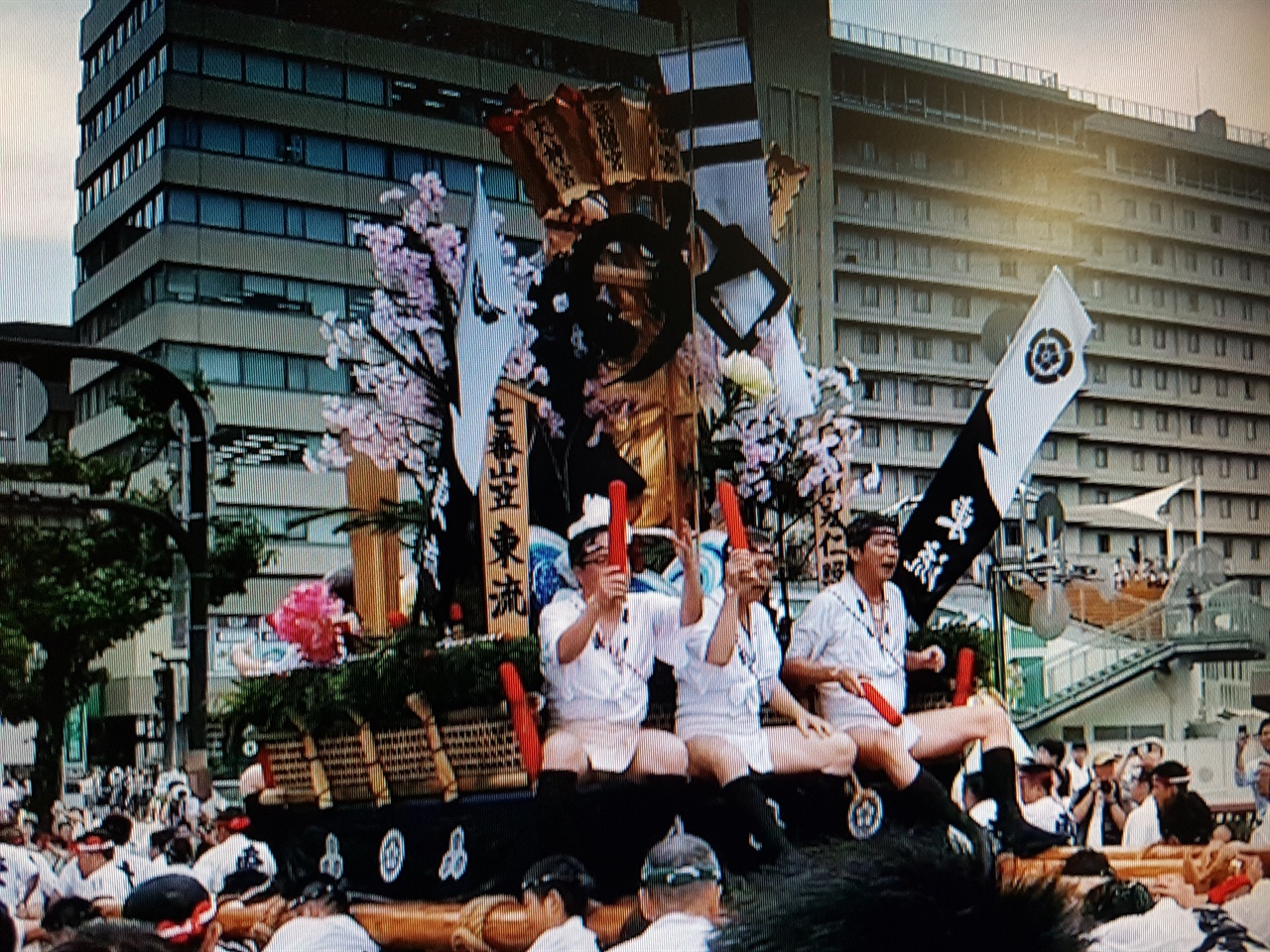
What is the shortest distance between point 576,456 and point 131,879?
1.20 m

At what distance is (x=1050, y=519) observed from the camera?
4.87 m

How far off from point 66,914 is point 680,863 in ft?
3.81

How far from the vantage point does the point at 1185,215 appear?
5180 millimetres

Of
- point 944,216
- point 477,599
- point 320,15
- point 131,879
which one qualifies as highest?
point 320,15

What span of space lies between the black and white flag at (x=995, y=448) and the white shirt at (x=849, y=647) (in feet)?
0.43

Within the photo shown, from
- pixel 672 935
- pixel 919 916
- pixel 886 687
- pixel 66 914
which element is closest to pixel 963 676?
pixel 886 687

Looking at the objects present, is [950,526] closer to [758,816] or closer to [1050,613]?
[1050,613]

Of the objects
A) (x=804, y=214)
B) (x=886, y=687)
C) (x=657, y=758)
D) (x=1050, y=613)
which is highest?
(x=804, y=214)

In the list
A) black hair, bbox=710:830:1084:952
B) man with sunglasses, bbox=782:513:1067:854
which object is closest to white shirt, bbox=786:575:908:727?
man with sunglasses, bbox=782:513:1067:854

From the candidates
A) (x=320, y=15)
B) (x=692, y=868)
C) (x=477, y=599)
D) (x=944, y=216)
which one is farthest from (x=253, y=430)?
(x=944, y=216)

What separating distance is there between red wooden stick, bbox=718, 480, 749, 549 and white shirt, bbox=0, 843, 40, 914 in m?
1.49

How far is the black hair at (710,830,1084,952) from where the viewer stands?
247cm

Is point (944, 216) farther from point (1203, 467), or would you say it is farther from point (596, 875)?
point (596, 875)

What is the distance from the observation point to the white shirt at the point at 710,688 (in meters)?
4.28
